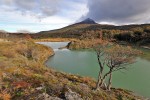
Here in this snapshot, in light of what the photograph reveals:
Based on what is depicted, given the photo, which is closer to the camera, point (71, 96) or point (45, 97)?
point (45, 97)

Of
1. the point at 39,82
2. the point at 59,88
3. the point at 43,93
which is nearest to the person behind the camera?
the point at 43,93

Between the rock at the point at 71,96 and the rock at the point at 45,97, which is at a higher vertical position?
the rock at the point at 45,97

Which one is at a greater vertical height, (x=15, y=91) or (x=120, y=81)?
(x=15, y=91)

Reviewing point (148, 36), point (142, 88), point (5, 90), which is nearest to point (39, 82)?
point (5, 90)

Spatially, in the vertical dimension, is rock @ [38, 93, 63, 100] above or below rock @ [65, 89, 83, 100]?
above

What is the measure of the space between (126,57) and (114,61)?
229cm

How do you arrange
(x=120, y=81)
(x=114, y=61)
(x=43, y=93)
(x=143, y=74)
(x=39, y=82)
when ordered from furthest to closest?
(x=143, y=74), (x=120, y=81), (x=114, y=61), (x=39, y=82), (x=43, y=93)

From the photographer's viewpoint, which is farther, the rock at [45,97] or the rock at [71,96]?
the rock at [71,96]

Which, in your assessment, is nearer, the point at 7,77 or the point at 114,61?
the point at 7,77

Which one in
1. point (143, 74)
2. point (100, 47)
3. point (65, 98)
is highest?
point (100, 47)

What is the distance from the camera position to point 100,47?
33.9m

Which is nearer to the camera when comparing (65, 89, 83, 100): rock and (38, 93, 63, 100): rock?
(38, 93, 63, 100): rock

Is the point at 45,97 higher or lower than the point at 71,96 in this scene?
higher

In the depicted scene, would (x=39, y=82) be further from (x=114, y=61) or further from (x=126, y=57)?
(x=126, y=57)
